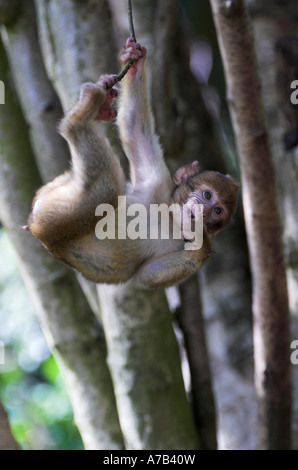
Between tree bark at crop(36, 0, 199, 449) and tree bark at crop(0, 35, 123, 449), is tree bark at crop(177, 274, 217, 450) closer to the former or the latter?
tree bark at crop(36, 0, 199, 449)

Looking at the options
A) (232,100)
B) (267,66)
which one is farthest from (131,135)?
(267,66)

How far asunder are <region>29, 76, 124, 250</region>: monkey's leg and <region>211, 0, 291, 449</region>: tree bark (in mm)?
724

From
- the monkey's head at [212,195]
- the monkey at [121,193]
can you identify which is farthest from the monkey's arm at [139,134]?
the monkey's head at [212,195]

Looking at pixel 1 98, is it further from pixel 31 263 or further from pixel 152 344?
pixel 152 344

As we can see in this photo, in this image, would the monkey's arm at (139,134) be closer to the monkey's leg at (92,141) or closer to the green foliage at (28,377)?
the monkey's leg at (92,141)

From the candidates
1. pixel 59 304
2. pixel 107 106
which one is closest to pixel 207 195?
pixel 107 106

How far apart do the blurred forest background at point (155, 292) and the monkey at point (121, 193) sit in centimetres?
37

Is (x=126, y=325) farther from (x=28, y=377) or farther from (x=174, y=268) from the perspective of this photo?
(x=28, y=377)

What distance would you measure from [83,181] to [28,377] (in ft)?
15.6

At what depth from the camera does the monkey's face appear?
2678mm

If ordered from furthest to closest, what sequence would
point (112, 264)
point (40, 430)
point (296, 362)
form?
point (40, 430) → point (296, 362) → point (112, 264)

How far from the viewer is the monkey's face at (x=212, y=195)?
2.68 meters
